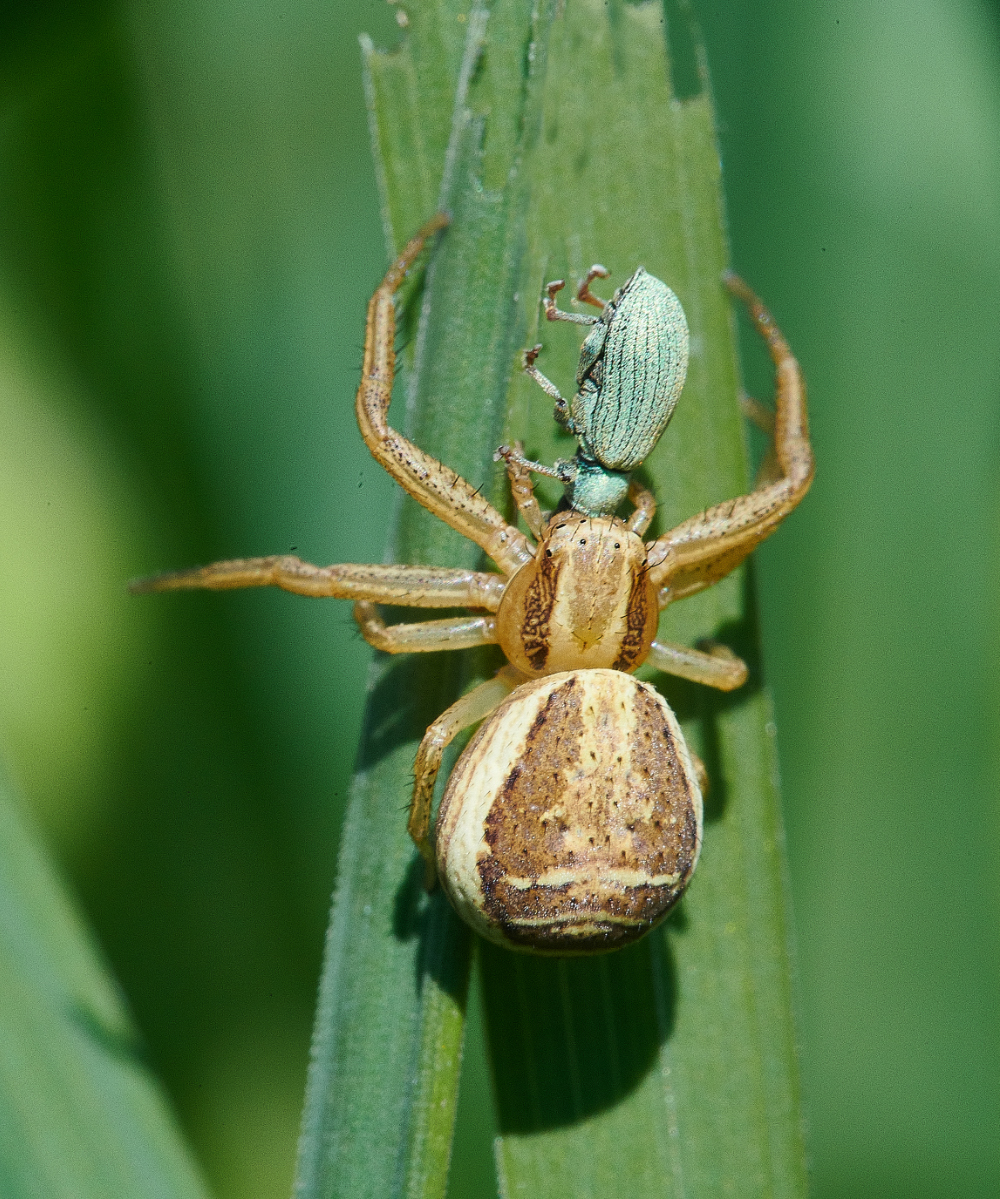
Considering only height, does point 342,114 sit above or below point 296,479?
above

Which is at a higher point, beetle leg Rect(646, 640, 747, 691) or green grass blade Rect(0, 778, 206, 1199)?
beetle leg Rect(646, 640, 747, 691)

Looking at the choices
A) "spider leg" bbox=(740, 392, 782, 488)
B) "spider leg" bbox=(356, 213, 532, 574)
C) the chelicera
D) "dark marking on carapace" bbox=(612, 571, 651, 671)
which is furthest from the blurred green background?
"dark marking on carapace" bbox=(612, 571, 651, 671)

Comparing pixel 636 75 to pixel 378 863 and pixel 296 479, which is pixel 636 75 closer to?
pixel 296 479

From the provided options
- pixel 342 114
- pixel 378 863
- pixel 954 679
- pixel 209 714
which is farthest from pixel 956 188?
pixel 209 714

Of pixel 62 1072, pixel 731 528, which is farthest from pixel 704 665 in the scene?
pixel 62 1072

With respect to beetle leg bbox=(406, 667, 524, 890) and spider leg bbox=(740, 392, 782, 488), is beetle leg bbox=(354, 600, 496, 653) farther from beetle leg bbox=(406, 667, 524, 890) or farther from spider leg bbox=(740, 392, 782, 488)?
spider leg bbox=(740, 392, 782, 488)

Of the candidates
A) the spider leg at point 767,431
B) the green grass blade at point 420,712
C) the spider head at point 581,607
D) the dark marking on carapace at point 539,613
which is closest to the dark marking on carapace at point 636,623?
the spider head at point 581,607
